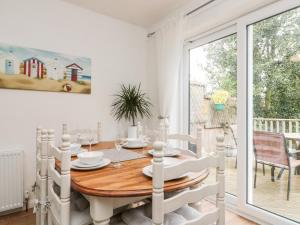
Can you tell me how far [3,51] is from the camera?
2.26 metres

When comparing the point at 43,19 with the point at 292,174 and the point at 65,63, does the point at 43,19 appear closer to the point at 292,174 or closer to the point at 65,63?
the point at 65,63

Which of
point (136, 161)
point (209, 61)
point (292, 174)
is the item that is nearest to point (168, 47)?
point (209, 61)

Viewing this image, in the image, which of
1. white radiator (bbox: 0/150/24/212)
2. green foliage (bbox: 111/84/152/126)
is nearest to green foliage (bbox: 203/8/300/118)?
green foliage (bbox: 111/84/152/126)

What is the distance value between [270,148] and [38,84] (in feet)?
8.97

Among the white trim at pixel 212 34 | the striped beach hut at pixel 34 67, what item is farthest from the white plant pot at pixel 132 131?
the white trim at pixel 212 34

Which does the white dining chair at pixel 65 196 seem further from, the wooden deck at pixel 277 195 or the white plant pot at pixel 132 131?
the wooden deck at pixel 277 195

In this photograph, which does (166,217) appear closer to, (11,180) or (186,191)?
(186,191)

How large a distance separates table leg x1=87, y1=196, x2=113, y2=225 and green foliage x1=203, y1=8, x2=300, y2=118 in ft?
6.09

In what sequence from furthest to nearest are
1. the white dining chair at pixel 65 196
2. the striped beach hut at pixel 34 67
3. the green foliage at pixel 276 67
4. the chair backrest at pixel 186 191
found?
1. the striped beach hut at pixel 34 67
2. the green foliage at pixel 276 67
3. the white dining chair at pixel 65 196
4. the chair backrest at pixel 186 191

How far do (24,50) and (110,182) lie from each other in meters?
2.09

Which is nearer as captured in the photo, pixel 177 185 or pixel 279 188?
pixel 177 185

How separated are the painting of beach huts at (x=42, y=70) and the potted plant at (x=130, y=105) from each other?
1.61 ft

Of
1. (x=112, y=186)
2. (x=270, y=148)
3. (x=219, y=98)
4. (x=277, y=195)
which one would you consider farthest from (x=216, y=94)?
(x=112, y=186)

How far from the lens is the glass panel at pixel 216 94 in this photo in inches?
97.4
